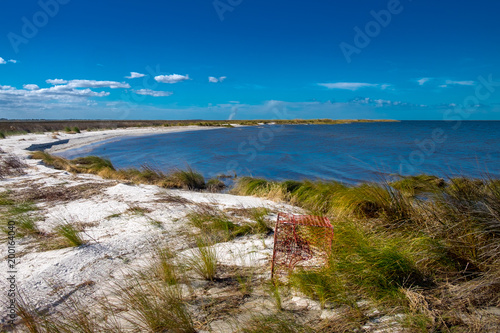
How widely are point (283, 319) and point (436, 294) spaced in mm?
1296

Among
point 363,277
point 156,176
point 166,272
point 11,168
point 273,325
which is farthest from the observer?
point 156,176

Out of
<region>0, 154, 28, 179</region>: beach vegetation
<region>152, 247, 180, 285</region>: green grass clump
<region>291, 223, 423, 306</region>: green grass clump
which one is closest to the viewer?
<region>291, 223, 423, 306</region>: green grass clump

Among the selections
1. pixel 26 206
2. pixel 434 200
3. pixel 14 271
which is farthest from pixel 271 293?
pixel 26 206

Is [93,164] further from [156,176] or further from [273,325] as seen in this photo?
[273,325]

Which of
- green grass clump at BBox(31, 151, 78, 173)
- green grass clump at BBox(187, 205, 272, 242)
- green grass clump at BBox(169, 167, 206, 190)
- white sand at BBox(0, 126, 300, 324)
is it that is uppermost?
green grass clump at BBox(187, 205, 272, 242)

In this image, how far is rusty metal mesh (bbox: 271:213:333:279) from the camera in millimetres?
2941

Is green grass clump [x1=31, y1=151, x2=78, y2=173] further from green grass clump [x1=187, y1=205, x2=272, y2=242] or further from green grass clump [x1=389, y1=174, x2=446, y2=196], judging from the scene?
green grass clump [x1=389, y1=174, x2=446, y2=196]

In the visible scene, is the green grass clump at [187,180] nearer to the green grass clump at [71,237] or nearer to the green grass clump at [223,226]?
the green grass clump at [223,226]

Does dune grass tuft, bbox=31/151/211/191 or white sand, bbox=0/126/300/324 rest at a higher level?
white sand, bbox=0/126/300/324

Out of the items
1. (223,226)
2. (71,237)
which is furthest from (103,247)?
(223,226)

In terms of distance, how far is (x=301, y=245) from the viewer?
3344mm

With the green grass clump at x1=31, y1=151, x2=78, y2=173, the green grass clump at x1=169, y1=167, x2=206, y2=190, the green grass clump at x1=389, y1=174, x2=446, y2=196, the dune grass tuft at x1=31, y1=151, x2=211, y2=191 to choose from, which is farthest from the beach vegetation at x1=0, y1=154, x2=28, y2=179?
the green grass clump at x1=389, y1=174, x2=446, y2=196

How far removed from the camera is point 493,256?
7.95ft

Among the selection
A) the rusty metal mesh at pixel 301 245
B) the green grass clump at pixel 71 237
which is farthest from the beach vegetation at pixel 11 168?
the rusty metal mesh at pixel 301 245
